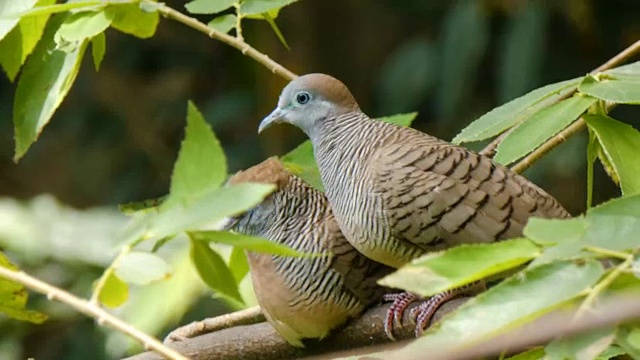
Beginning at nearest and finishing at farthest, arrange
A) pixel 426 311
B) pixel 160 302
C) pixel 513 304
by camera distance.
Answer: pixel 513 304 < pixel 426 311 < pixel 160 302

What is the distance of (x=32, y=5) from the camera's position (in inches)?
39.8

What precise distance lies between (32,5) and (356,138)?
0.39 m

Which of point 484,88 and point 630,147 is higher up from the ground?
point 630,147

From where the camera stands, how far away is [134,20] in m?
1.09

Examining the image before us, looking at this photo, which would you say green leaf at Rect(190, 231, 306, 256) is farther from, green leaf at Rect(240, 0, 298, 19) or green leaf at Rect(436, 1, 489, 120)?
green leaf at Rect(436, 1, 489, 120)

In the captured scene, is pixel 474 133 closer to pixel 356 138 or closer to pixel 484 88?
pixel 356 138

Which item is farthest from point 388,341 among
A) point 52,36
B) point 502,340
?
point 502,340

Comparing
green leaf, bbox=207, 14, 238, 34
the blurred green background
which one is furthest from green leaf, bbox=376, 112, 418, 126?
the blurred green background

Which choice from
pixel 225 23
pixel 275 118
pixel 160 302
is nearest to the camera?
pixel 225 23

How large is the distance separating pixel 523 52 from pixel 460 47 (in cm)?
18

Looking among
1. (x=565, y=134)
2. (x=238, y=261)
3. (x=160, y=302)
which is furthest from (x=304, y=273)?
(x=160, y=302)

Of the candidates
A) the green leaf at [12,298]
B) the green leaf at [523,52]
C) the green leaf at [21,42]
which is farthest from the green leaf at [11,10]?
the green leaf at [523,52]

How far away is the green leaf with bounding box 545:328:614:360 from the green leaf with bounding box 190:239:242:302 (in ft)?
0.64

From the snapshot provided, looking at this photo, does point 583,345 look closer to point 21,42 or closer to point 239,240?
point 239,240
